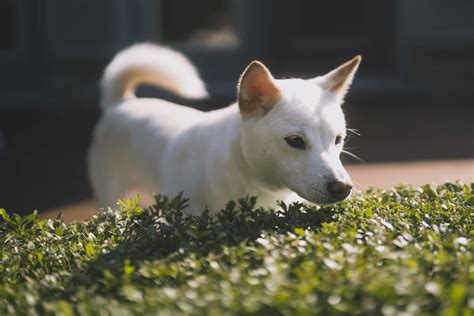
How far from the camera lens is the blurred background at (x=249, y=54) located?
862 centimetres

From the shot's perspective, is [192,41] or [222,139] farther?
[192,41]

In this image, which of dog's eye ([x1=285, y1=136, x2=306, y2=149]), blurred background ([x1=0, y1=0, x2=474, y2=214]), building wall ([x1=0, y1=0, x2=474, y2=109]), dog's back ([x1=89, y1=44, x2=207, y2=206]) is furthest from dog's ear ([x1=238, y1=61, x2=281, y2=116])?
Result: building wall ([x1=0, y1=0, x2=474, y2=109])

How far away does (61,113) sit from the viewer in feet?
31.9

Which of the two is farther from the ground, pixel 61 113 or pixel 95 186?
pixel 95 186

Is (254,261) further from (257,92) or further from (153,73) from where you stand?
(153,73)

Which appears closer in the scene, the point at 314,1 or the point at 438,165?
the point at 438,165

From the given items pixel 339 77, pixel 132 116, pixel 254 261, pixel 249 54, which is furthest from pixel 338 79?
pixel 249 54

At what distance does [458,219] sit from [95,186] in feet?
8.75

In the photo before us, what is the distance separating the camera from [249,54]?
10.7 meters

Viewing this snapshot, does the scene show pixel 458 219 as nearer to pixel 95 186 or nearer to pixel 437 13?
pixel 95 186

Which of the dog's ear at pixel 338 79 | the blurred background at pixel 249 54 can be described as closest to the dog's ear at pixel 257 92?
the dog's ear at pixel 338 79

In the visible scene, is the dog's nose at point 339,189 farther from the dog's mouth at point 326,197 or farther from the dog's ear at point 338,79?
the dog's ear at point 338,79

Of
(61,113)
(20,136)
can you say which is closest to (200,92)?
(20,136)

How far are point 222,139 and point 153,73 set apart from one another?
3.83 ft
